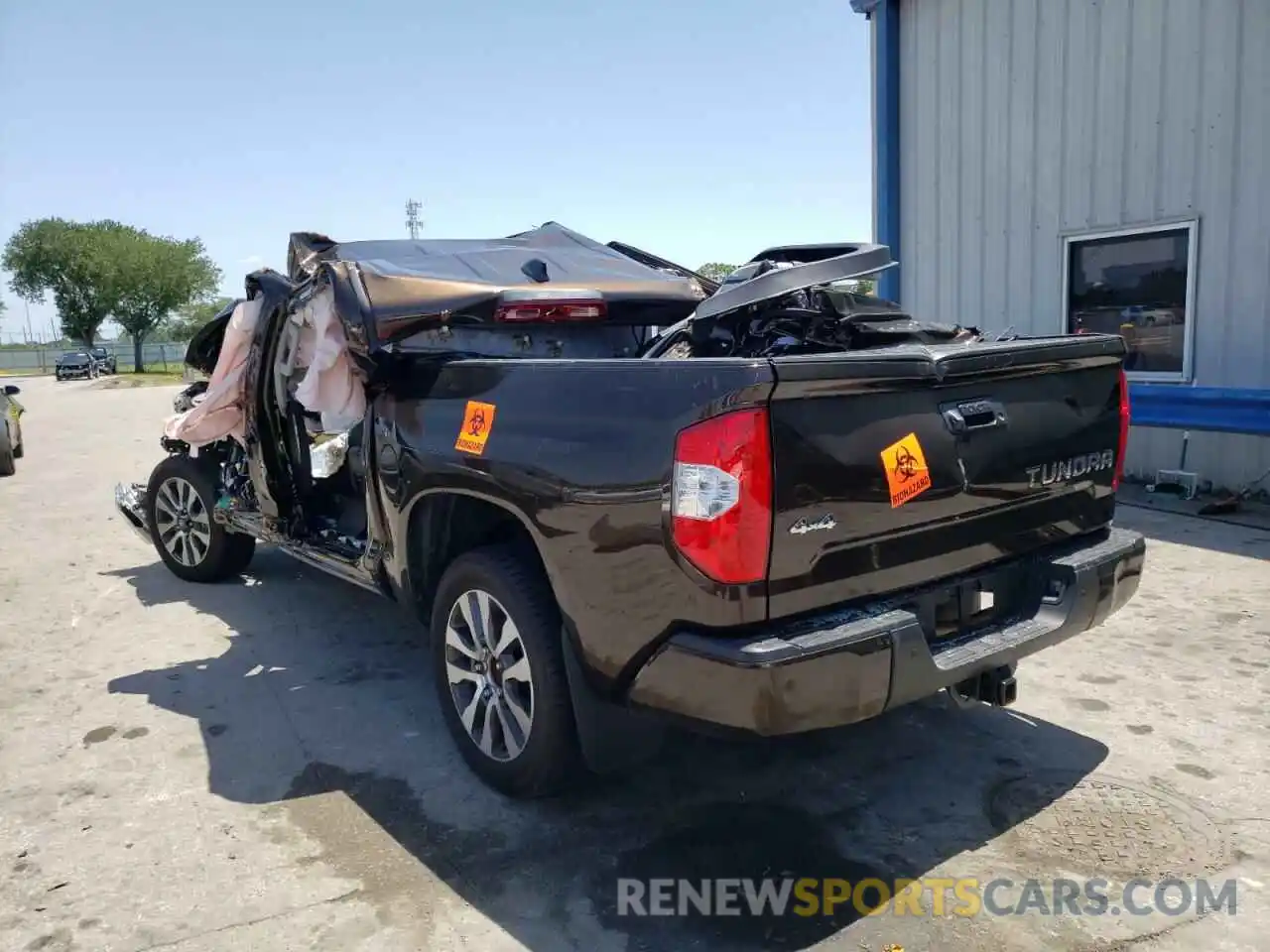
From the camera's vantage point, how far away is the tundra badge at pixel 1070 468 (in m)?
3.21

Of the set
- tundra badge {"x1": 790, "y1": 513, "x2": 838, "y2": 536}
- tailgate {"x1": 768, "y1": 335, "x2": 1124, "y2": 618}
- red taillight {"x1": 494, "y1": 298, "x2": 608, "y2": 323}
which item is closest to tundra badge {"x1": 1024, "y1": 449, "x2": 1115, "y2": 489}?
tailgate {"x1": 768, "y1": 335, "x2": 1124, "y2": 618}

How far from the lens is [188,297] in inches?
2534

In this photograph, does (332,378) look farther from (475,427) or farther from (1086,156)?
(1086,156)

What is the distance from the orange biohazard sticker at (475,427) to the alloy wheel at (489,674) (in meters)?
0.50

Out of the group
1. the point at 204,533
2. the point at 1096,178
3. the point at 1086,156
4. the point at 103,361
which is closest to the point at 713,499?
the point at 204,533

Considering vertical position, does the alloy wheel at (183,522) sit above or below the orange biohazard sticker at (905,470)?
below

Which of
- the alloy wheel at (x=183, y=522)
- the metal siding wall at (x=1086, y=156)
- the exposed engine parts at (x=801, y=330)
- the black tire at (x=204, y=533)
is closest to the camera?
the exposed engine parts at (x=801, y=330)

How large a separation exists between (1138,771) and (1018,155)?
7239mm

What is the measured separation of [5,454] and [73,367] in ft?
143

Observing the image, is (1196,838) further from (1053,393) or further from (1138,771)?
(1053,393)

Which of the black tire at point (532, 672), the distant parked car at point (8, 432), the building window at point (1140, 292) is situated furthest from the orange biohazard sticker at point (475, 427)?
the distant parked car at point (8, 432)

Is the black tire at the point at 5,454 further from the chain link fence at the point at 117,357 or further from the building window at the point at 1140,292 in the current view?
the chain link fence at the point at 117,357

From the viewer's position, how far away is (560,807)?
11.0 feet

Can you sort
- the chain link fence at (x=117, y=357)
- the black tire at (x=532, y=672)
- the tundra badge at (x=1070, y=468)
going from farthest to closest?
the chain link fence at (x=117, y=357)
the tundra badge at (x=1070, y=468)
the black tire at (x=532, y=672)
